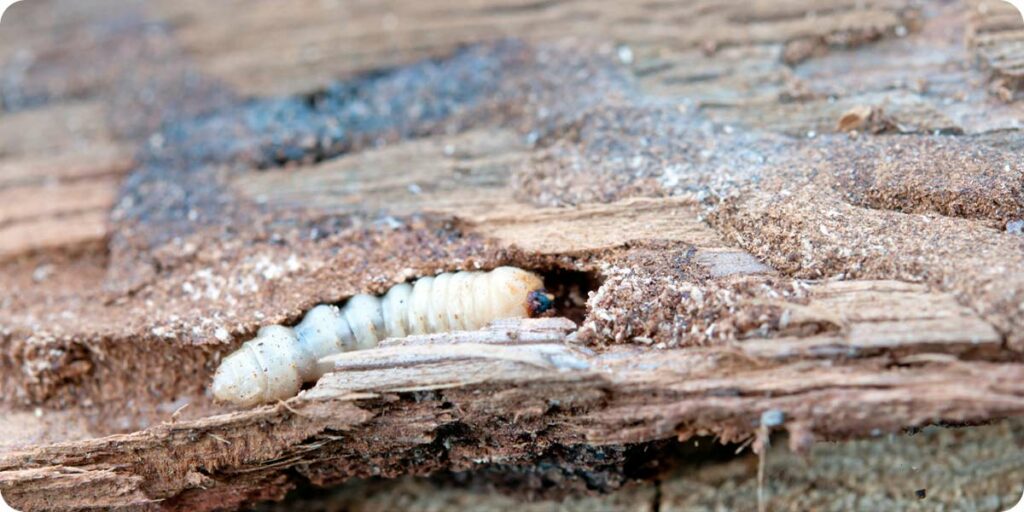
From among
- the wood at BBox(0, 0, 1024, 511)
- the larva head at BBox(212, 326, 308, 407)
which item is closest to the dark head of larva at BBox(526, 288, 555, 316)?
the wood at BBox(0, 0, 1024, 511)

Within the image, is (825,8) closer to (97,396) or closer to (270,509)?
(270,509)

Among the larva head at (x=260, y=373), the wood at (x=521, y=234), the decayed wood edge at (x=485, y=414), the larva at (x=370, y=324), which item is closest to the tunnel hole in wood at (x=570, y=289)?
the wood at (x=521, y=234)

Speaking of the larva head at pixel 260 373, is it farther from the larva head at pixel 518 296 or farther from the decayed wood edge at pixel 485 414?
the larva head at pixel 518 296

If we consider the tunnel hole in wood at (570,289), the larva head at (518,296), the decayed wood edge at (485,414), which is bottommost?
the decayed wood edge at (485,414)

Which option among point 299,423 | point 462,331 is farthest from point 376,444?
point 462,331

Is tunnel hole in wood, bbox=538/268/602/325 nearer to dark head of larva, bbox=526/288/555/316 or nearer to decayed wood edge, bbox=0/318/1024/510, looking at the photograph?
dark head of larva, bbox=526/288/555/316

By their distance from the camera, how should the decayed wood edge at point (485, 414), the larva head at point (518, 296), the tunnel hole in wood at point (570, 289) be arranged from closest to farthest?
the decayed wood edge at point (485, 414) → the larva head at point (518, 296) → the tunnel hole in wood at point (570, 289)

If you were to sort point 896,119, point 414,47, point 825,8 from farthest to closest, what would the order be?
point 414,47 < point 825,8 < point 896,119
